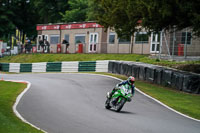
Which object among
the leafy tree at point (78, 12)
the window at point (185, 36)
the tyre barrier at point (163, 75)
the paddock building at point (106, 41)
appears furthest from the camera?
the leafy tree at point (78, 12)

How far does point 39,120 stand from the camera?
11586 millimetres

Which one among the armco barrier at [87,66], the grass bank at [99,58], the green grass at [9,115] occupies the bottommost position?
the green grass at [9,115]

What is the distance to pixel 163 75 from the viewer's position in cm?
2298

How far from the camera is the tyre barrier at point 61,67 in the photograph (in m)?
33.3

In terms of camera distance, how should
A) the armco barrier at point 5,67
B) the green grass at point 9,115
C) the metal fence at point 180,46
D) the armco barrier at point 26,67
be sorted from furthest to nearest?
the armco barrier at point 5,67
the armco barrier at point 26,67
the metal fence at point 180,46
the green grass at point 9,115

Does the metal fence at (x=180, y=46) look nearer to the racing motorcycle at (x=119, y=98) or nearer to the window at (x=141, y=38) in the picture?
the window at (x=141, y=38)

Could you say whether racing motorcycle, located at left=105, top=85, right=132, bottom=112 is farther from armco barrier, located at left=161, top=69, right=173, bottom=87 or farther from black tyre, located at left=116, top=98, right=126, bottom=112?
armco barrier, located at left=161, top=69, right=173, bottom=87

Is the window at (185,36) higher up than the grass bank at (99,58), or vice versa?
the window at (185,36)

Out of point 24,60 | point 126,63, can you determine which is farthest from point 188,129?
point 24,60

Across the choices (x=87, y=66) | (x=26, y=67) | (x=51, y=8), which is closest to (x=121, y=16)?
(x=87, y=66)

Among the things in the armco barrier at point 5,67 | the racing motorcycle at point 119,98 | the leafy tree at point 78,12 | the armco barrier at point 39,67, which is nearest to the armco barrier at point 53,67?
the armco barrier at point 39,67

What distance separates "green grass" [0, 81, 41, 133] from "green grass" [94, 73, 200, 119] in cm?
653

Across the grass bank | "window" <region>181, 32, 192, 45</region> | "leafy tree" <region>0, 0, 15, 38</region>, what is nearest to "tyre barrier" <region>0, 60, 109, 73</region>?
the grass bank

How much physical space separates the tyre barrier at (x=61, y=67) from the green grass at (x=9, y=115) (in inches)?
528
